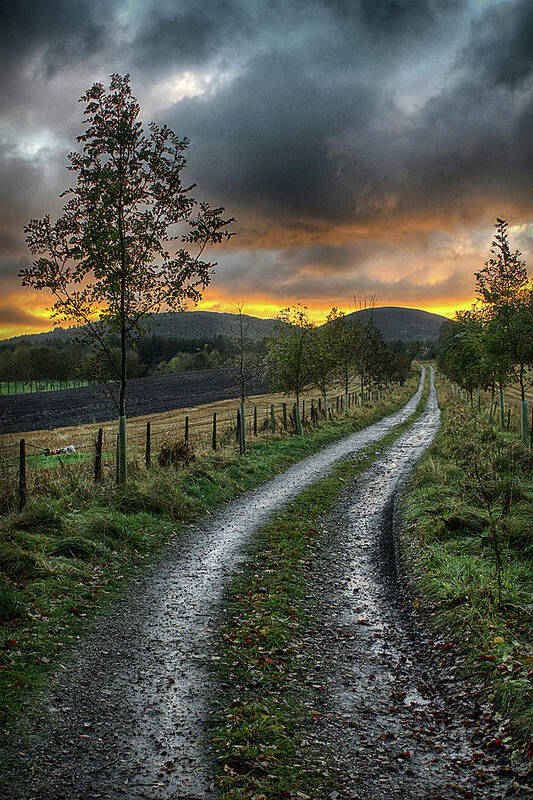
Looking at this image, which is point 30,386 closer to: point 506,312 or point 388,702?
point 506,312

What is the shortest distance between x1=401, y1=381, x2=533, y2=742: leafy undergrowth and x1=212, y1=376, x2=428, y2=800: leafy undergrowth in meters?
2.07

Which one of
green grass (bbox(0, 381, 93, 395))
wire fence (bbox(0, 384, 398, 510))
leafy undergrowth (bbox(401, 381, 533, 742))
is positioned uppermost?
green grass (bbox(0, 381, 93, 395))

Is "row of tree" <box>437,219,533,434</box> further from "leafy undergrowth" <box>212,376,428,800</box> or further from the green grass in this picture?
the green grass

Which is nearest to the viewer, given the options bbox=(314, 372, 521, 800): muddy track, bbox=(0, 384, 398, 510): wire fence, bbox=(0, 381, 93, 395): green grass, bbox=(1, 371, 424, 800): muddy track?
bbox=(1, 371, 424, 800): muddy track

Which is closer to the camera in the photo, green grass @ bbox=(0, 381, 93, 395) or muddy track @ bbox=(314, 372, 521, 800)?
muddy track @ bbox=(314, 372, 521, 800)

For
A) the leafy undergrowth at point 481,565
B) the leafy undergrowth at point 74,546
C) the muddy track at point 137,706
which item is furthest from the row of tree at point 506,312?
the muddy track at point 137,706

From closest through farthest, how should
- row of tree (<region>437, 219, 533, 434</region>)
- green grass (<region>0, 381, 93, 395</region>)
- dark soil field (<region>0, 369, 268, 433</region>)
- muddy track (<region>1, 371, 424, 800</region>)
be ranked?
muddy track (<region>1, 371, 424, 800</region>) → row of tree (<region>437, 219, 533, 434</region>) → dark soil field (<region>0, 369, 268, 433</region>) → green grass (<region>0, 381, 93, 395</region>)

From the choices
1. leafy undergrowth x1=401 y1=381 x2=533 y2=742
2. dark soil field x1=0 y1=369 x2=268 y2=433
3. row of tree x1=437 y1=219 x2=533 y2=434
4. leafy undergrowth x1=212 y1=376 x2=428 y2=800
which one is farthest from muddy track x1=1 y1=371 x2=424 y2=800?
dark soil field x1=0 y1=369 x2=268 y2=433

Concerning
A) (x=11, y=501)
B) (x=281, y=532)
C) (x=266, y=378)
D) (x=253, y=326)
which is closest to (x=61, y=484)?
(x=11, y=501)

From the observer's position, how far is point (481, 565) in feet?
31.3

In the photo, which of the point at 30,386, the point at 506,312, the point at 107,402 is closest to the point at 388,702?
the point at 506,312

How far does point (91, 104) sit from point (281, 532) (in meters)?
12.0

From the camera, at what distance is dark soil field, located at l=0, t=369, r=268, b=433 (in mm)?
48844

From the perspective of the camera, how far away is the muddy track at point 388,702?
4.77m
